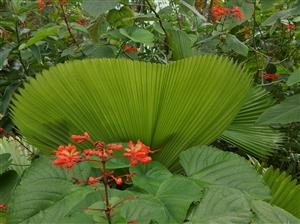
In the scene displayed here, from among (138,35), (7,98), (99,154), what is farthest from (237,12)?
(99,154)

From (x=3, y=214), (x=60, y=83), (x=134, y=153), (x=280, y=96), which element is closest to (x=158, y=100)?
(x=60, y=83)

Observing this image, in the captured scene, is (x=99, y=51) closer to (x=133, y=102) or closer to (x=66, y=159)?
(x=133, y=102)

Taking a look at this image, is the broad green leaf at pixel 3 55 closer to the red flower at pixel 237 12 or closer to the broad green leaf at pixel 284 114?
the red flower at pixel 237 12

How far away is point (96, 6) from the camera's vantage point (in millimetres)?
1265

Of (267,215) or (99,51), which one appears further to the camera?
(99,51)

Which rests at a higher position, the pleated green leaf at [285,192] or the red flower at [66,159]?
the red flower at [66,159]

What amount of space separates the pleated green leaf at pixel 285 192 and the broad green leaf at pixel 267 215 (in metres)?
0.19

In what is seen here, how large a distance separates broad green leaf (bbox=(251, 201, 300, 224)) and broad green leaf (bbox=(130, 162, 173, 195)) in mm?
219

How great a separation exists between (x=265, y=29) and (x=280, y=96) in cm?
53

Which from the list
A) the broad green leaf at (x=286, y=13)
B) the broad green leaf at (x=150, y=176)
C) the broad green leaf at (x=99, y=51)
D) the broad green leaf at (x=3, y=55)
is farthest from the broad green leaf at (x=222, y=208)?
the broad green leaf at (x=3, y=55)

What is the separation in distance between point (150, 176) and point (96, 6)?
500 mm

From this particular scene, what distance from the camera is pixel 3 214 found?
4.09 ft

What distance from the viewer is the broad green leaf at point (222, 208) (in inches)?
37.3

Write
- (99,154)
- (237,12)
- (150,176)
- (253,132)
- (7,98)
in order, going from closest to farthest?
(99,154) → (150,176) → (253,132) → (237,12) → (7,98)
